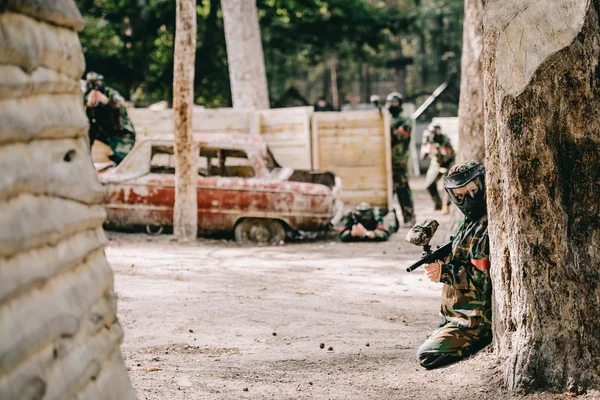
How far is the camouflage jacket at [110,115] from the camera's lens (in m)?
12.7

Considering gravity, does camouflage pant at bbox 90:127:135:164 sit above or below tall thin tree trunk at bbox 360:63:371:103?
below

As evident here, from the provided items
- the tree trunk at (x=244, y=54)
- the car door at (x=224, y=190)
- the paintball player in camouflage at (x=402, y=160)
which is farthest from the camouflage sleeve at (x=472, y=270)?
the tree trunk at (x=244, y=54)

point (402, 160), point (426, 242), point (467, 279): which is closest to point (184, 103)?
point (402, 160)

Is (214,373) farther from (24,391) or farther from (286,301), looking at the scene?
(24,391)

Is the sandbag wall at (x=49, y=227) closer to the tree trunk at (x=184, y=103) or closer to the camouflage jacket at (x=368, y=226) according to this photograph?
the tree trunk at (x=184, y=103)

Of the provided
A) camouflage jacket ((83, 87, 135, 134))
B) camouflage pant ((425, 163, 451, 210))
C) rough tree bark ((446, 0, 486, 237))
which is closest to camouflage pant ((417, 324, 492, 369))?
rough tree bark ((446, 0, 486, 237))

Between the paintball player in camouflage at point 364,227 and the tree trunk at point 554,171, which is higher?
the tree trunk at point 554,171

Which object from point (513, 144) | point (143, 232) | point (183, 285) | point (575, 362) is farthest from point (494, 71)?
point (143, 232)

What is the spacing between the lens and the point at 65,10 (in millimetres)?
2932

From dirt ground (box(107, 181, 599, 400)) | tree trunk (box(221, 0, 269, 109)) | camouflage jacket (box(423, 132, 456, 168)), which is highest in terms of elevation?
tree trunk (box(221, 0, 269, 109))

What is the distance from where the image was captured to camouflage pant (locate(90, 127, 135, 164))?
12.9m

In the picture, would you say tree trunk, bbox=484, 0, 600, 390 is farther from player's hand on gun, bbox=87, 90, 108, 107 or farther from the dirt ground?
player's hand on gun, bbox=87, 90, 108, 107

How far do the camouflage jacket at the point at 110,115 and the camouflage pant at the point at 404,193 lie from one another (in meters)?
4.44

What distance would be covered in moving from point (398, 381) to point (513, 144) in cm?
162
